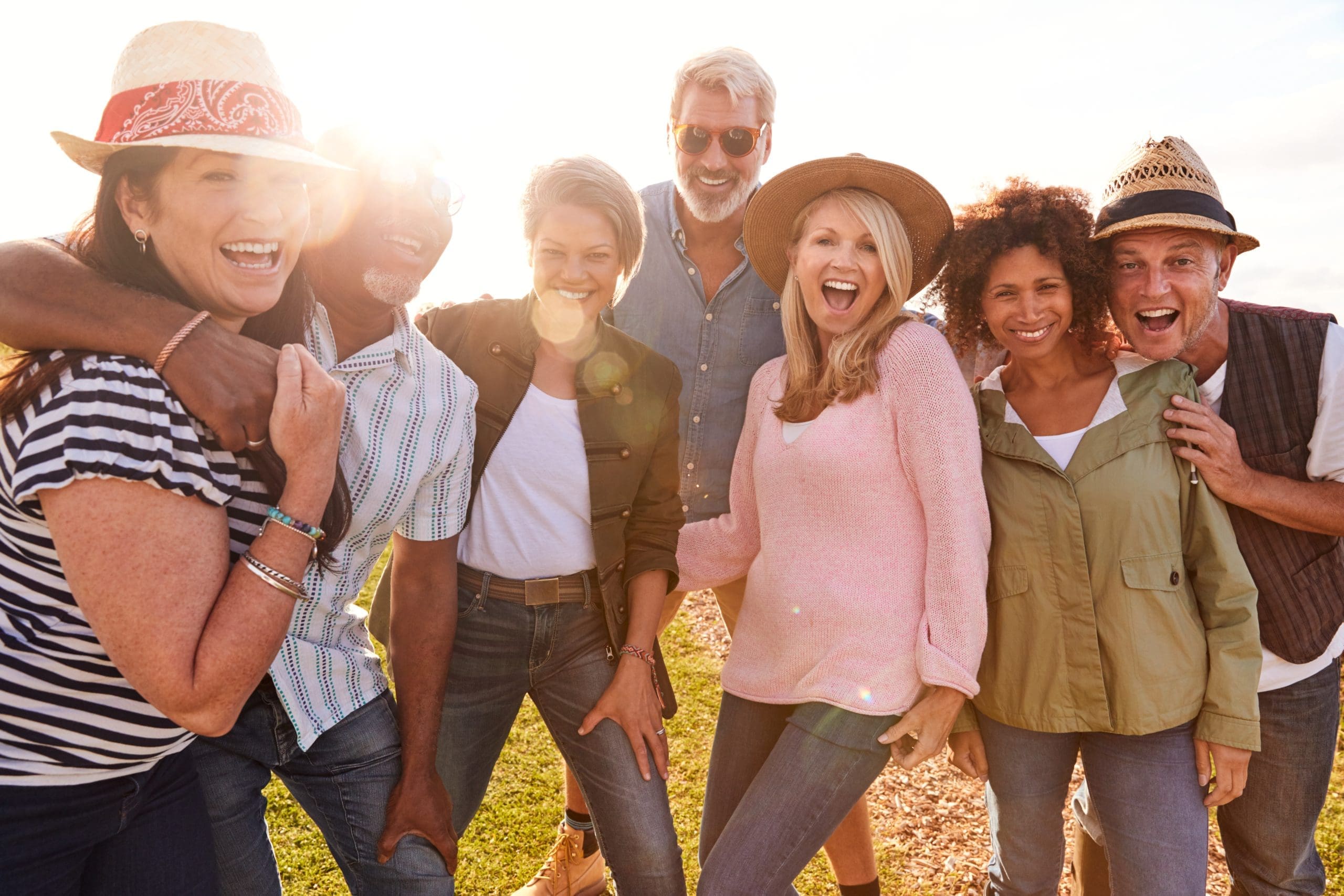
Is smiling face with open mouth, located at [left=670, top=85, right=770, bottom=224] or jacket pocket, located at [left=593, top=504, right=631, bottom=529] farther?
smiling face with open mouth, located at [left=670, top=85, right=770, bottom=224]

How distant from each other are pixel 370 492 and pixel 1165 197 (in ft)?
10.8

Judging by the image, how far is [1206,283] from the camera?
3225mm

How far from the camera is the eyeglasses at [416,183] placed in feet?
9.80

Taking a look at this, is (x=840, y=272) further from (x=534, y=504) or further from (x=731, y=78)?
(x=731, y=78)

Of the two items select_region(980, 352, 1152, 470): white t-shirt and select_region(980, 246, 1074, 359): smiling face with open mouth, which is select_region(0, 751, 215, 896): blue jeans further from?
select_region(980, 246, 1074, 359): smiling face with open mouth

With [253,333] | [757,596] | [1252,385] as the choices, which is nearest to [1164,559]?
[1252,385]

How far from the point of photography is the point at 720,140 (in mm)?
4613

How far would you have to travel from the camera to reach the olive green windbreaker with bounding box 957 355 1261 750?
2936 mm

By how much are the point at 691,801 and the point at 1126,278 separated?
14.0 feet

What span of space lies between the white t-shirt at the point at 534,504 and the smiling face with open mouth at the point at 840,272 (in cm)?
117

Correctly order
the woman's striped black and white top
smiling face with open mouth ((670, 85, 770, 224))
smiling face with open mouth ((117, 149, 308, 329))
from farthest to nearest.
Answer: smiling face with open mouth ((670, 85, 770, 224))
smiling face with open mouth ((117, 149, 308, 329))
the woman's striped black and white top

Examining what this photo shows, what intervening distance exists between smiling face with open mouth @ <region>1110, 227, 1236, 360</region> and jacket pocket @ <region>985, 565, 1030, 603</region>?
104 centimetres

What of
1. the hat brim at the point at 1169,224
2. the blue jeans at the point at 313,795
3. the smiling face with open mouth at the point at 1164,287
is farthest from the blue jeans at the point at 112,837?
the hat brim at the point at 1169,224

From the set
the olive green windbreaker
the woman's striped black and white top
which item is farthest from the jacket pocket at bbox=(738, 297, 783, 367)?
the woman's striped black and white top
